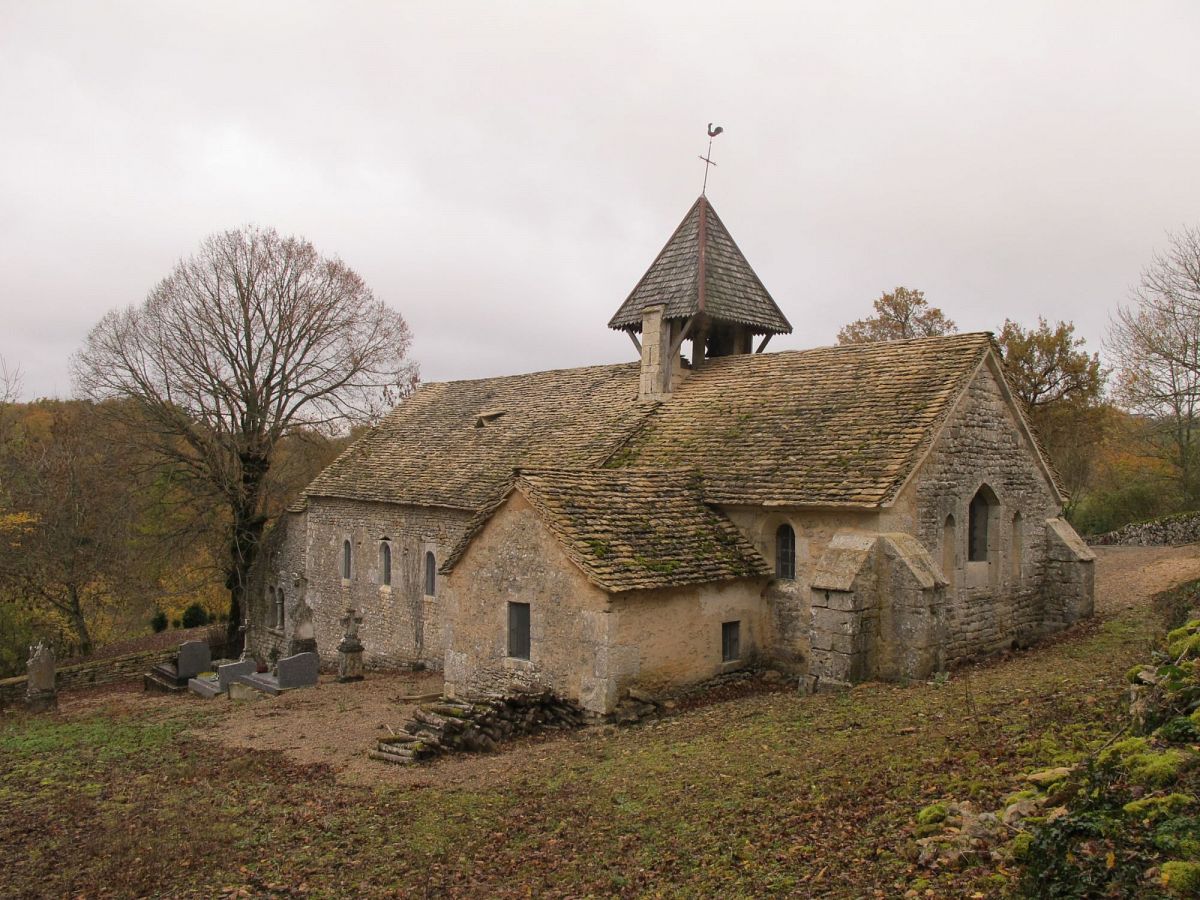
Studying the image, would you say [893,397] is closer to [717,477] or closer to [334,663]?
[717,477]

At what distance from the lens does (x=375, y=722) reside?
1664cm

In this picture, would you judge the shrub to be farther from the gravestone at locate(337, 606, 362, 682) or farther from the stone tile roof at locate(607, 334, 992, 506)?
the stone tile roof at locate(607, 334, 992, 506)

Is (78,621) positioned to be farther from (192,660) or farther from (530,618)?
(530,618)

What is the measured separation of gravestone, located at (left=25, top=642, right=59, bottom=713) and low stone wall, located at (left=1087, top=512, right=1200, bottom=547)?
37375mm

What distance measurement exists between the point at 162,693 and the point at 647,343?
59.6 ft

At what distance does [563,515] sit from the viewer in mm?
15047

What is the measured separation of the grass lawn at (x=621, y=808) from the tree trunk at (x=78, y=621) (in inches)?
737

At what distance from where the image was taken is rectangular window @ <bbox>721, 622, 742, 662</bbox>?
53.0 feet

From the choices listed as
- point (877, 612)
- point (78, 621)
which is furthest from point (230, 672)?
point (877, 612)

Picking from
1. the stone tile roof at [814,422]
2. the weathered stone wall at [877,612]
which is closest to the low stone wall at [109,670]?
the stone tile roof at [814,422]

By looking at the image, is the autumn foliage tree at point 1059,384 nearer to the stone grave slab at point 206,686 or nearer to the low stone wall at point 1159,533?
the low stone wall at point 1159,533

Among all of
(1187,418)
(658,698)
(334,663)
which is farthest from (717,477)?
(1187,418)

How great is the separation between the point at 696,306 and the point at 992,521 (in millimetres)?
9042

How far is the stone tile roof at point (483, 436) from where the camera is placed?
2278cm
